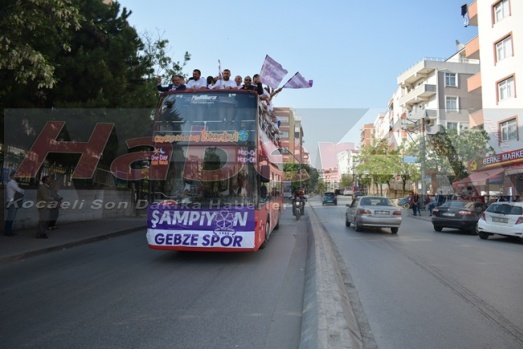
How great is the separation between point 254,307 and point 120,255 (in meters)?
5.61

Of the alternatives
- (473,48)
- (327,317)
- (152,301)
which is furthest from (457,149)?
(152,301)

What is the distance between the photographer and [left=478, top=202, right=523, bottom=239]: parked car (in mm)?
13377

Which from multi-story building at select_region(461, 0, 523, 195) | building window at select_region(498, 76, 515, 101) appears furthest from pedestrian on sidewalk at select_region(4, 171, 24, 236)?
building window at select_region(498, 76, 515, 101)

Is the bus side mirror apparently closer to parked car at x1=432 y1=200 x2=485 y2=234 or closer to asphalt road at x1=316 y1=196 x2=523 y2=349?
asphalt road at x1=316 y1=196 x2=523 y2=349

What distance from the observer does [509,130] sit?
85.6 feet

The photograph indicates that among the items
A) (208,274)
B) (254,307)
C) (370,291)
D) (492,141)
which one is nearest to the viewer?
(254,307)

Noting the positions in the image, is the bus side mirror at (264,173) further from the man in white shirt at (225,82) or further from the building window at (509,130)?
the building window at (509,130)

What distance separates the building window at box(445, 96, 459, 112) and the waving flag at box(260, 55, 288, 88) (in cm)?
4218

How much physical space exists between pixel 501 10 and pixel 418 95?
2631cm

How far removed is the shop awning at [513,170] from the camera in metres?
21.2

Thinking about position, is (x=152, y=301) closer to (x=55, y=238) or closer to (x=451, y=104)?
(x=55, y=238)

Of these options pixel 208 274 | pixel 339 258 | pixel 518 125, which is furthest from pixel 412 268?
pixel 518 125

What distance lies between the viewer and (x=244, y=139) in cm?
862

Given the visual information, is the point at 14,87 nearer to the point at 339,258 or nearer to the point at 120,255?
the point at 120,255
